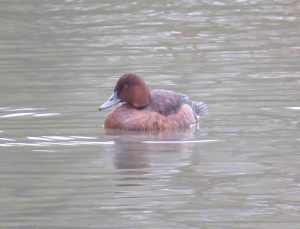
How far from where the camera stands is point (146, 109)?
14.1 meters

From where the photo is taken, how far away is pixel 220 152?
12.2 metres

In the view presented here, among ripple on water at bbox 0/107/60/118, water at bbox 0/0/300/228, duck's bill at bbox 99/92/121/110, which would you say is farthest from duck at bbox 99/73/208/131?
ripple on water at bbox 0/107/60/118

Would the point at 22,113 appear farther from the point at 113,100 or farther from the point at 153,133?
the point at 153,133

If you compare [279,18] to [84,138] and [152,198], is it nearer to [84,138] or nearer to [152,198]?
[84,138]

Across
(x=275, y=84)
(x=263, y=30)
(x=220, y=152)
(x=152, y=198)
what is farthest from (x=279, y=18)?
(x=152, y=198)

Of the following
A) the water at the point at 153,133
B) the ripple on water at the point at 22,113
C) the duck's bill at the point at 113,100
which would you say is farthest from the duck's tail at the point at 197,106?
the ripple on water at the point at 22,113

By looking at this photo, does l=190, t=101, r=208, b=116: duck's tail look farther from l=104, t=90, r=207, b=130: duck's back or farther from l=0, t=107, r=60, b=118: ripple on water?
l=0, t=107, r=60, b=118: ripple on water

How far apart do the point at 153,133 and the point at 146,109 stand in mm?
545

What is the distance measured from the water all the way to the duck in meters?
0.16

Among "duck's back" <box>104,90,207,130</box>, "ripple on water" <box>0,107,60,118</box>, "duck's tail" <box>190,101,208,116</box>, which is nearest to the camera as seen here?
"duck's back" <box>104,90,207,130</box>

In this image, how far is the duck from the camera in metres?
13.8

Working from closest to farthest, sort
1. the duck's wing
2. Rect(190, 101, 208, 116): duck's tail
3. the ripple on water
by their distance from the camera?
1. the duck's wing
2. Rect(190, 101, 208, 116): duck's tail
3. the ripple on water

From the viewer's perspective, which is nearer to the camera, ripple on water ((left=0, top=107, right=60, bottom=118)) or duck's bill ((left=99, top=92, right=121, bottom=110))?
duck's bill ((left=99, top=92, right=121, bottom=110))

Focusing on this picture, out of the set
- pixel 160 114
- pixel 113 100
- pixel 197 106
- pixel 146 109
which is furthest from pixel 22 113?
pixel 197 106
